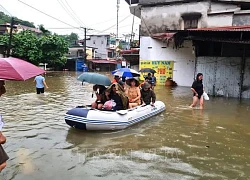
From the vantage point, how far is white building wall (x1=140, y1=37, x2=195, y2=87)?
20.5 metres

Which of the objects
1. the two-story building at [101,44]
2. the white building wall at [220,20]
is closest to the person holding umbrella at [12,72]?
the white building wall at [220,20]

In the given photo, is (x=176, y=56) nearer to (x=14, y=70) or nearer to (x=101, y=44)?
(x=14, y=70)

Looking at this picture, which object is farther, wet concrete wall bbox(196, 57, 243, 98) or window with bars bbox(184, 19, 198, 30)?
window with bars bbox(184, 19, 198, 30)

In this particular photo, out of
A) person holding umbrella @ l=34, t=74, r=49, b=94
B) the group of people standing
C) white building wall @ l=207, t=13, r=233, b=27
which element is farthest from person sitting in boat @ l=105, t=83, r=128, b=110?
white building wall @ l=207, t=13, r=233, b=27

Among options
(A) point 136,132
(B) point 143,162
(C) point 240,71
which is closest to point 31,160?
(B) point 143,162

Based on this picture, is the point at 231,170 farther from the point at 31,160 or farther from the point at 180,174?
the point at 31,160

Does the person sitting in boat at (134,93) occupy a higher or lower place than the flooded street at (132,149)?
higher

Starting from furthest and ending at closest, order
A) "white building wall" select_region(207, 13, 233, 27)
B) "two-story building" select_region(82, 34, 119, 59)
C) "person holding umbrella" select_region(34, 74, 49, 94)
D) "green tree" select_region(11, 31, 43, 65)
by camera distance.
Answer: "two-story building" select_region(82, 34, 119, 59) < "green tree" select_region(11, 31, 43, 65) < "white building wall" select_region(207, 13, 233, 27) < "person holding umbrella" select_region(34, 74, 49, 94)

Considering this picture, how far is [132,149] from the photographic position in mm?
6188

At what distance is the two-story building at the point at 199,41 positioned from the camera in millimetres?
14891

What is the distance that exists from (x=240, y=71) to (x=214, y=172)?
1146 cm

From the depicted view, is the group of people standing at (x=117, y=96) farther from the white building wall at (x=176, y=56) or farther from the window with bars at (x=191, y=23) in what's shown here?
the window with bars at (x=191, y=23)

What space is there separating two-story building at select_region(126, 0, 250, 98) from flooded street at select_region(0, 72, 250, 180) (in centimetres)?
573

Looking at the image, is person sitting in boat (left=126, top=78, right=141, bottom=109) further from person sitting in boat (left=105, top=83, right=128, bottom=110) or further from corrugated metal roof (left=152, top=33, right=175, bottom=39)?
corrugated metal roof (left=152, top=33, right=175, bottom=39)
